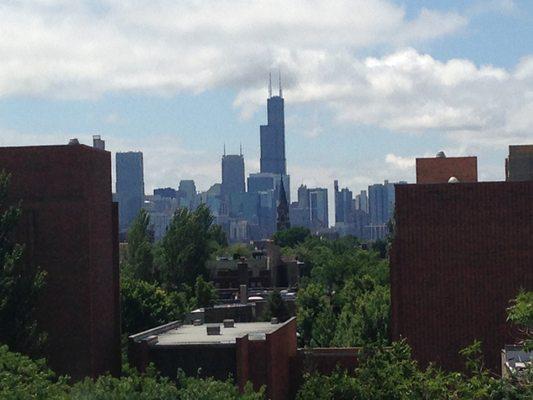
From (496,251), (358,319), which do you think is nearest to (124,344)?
(358,319)

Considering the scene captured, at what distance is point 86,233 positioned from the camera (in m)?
43.3

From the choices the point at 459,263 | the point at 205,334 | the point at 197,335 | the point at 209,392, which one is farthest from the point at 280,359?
the point at 209,392

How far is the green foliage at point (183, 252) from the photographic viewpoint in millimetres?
93375

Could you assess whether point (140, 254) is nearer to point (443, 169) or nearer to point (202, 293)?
point (202, 293)

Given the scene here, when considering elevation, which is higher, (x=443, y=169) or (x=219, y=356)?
(x=443, y=169)

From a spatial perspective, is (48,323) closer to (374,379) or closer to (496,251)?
(374,379)

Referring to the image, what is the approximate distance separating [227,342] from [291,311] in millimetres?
42330

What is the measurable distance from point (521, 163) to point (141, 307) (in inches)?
924

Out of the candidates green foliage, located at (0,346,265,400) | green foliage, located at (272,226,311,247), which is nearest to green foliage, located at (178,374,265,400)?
green foliage, located at (0,346,265,400)

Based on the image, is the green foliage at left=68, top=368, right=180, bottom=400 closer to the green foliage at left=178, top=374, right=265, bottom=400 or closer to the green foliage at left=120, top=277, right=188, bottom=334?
the green foliage at left=178, top=374, right=265, bottom=400

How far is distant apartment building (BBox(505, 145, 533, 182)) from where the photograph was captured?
50.4 metres

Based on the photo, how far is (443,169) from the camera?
169 ft

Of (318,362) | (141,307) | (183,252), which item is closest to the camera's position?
(318,362)

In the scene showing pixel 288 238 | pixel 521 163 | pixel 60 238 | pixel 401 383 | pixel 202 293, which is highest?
pixel 521 163
